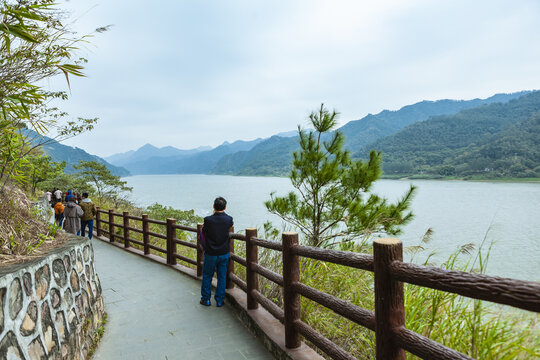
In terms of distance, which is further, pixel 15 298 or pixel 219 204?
pixel 219 204

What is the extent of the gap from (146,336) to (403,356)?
2975 millimetres

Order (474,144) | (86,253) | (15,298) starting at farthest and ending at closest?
(474,144) < (86,253) < (15,298)

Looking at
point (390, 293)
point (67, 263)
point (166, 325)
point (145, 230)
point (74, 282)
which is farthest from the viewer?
point (145, 230)

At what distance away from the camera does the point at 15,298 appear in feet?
6.79

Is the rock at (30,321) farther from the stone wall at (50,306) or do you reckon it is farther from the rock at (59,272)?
the rock at (59,272)

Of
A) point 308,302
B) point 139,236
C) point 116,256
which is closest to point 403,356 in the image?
point 308,302

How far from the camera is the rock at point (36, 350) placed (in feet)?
7.08

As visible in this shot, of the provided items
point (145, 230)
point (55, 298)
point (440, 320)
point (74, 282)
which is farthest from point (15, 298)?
point (145, 230)

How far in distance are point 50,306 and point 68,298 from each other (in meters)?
0.43

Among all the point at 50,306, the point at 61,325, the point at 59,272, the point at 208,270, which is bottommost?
the point at 208,270

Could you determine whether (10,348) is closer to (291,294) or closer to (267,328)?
(291,294)

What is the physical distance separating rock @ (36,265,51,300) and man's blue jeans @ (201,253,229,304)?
200 cm

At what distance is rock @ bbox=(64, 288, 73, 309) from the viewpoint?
9.52 feet

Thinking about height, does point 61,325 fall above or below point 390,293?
below
